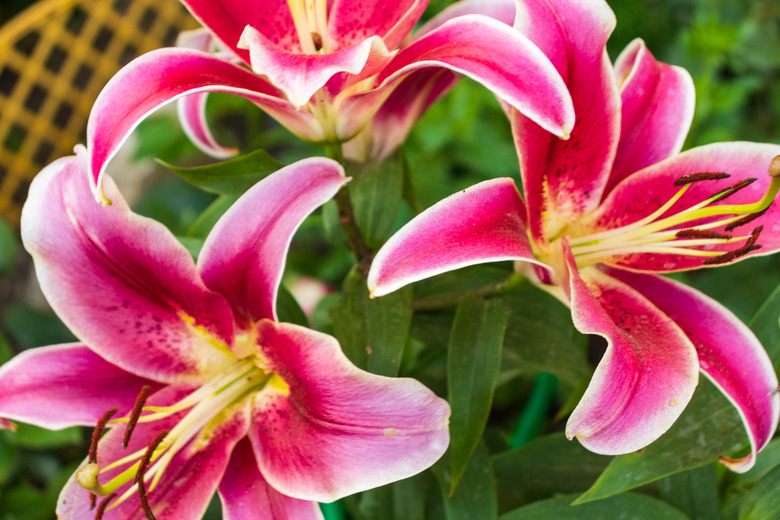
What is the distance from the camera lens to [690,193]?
1.58ft

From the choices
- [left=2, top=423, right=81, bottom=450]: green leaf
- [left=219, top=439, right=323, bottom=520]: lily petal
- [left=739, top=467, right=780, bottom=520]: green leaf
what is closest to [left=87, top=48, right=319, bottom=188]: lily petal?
[left=219, top=439, right=323, bottom=520]: lily petal

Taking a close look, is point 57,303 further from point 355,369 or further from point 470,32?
point 470,32

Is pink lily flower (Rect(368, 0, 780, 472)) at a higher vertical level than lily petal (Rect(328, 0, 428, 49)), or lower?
lower

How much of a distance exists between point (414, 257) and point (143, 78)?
0.18m

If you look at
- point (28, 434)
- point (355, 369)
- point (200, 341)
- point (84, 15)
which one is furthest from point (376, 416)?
point (84, 15)

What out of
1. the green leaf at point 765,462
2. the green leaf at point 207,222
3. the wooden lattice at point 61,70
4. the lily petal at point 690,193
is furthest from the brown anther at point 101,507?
the wooden lattice at point 61,70

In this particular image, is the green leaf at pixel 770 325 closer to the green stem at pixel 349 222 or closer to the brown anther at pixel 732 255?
the brown anther at pixel 732 255

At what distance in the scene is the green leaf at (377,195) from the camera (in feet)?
1.84

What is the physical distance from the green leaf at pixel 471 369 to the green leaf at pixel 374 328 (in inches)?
1.8

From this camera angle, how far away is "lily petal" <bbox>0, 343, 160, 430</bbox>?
47cm

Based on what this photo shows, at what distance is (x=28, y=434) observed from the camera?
1.04 metres

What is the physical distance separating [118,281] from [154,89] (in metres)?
0.14

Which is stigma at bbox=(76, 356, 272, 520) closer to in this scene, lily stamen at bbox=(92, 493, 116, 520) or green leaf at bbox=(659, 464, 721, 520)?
lily stamen at bbox=(92, 493, 116, 520)

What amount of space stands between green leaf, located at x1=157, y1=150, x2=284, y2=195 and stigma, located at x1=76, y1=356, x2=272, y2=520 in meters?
0.13
